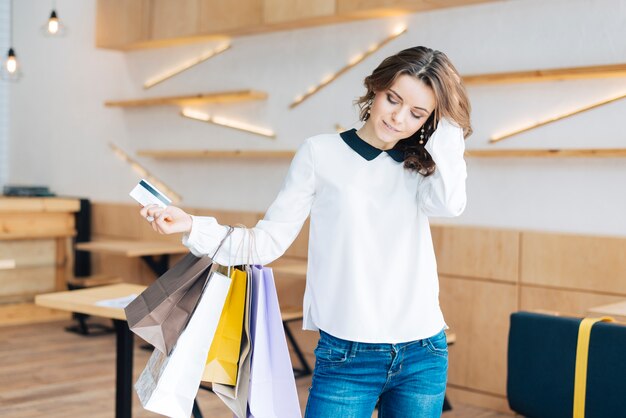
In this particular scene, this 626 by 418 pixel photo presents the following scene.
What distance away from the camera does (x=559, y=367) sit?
1982mm

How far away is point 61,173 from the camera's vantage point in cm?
710

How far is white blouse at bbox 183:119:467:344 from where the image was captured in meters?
1.67

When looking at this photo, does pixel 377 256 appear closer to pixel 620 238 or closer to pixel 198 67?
pixel 620 238

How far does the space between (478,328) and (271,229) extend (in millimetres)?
2912

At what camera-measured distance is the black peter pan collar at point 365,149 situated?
1.73m

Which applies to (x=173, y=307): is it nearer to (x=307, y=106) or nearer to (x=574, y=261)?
(x=574, y=261)

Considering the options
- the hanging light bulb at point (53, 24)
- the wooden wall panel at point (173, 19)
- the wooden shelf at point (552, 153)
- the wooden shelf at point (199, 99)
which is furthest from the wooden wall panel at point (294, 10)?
the hanging light bulb at point (53, 24)

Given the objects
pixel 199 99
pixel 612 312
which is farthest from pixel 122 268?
pixel 612 312

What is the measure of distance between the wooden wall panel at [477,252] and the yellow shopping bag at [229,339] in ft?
9.07

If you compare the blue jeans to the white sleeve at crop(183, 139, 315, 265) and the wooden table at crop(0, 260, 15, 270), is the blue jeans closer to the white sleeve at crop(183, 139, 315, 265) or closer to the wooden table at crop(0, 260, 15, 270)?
the white sleeve at crop(183, 139, 315, 265)

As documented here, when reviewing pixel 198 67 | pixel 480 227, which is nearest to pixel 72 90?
pixel 198 67

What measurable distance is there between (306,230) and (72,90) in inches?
113

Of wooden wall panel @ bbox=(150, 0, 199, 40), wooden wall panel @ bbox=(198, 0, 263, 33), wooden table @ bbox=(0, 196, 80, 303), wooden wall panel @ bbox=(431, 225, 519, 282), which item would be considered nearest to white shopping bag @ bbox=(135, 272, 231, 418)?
wooden wall panel @ bbox=(431, 225, 519, 282)

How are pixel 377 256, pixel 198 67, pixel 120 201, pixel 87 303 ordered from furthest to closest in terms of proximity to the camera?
pixel 120 201
pixel 198 67
pixel 87 303
pixel 377 256
